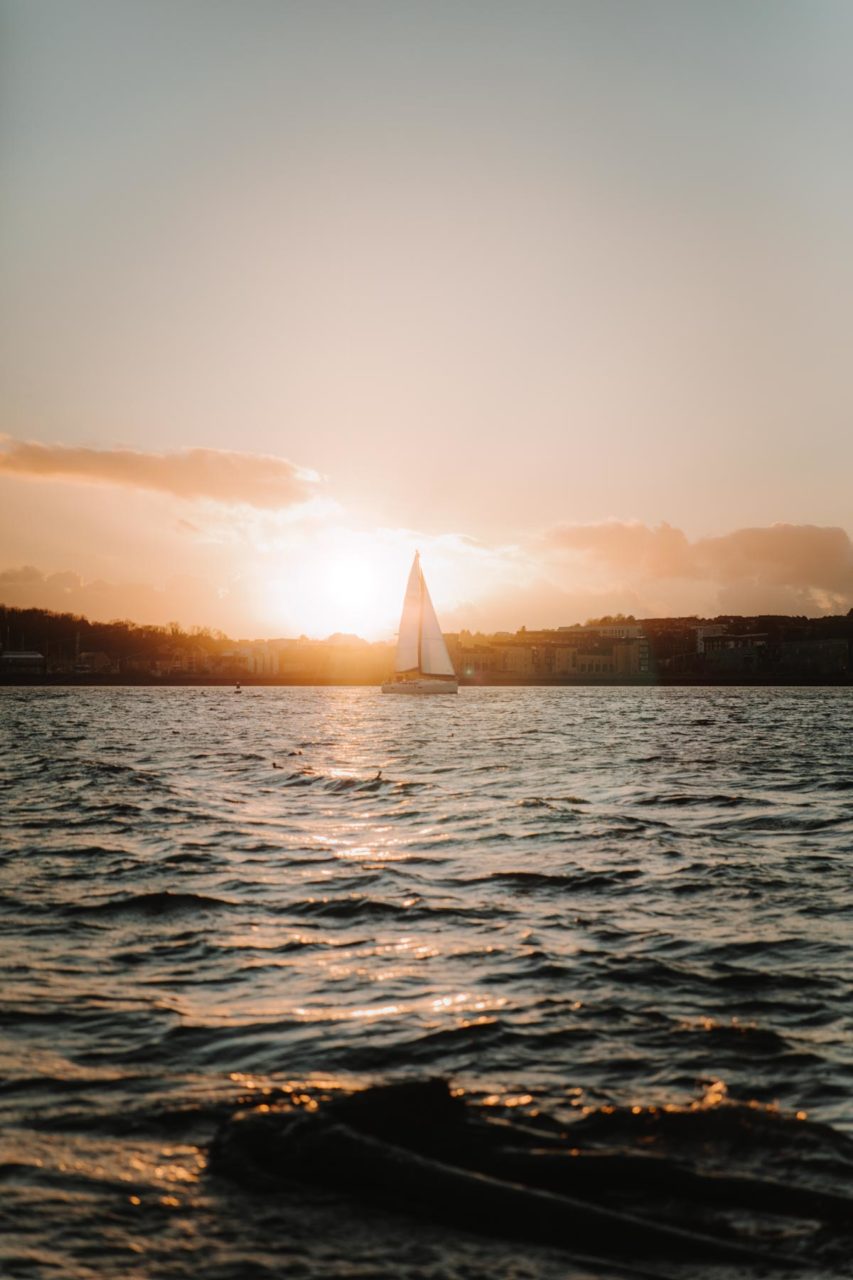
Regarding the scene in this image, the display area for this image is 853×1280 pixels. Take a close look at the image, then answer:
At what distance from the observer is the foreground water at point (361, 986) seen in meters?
5.61

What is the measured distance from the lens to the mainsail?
4739 inches

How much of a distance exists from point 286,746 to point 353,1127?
47.3 metres

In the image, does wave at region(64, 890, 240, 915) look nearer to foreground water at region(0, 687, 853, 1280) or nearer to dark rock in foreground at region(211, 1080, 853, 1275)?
foreground water at region(0, 687, 853, 1280)

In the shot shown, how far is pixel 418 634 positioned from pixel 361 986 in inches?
4379

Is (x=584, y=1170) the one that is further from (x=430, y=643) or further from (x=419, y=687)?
(x=419, y=687)

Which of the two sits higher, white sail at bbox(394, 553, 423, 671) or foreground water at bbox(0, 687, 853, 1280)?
white sail at bbox(394, 553, 423, 671)

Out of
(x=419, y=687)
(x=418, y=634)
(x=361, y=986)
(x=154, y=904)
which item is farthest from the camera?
(x=419, y=687)

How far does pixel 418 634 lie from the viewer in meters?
121

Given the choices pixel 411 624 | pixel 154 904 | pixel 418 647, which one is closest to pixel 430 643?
pixel 418 647

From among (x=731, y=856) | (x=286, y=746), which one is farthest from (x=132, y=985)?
(x=286, y=746)

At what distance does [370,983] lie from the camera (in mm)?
10273

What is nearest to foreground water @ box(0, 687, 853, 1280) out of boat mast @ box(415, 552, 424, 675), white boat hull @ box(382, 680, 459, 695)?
boat mast @ box(415, 552, 424, 675)

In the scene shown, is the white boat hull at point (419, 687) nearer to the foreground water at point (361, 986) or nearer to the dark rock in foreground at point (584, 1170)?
the foreground water at point (361, 986)

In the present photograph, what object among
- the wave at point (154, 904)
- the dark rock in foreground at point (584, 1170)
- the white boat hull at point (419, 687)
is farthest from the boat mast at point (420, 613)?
the dark rock in foreground at point (584, 1170)
